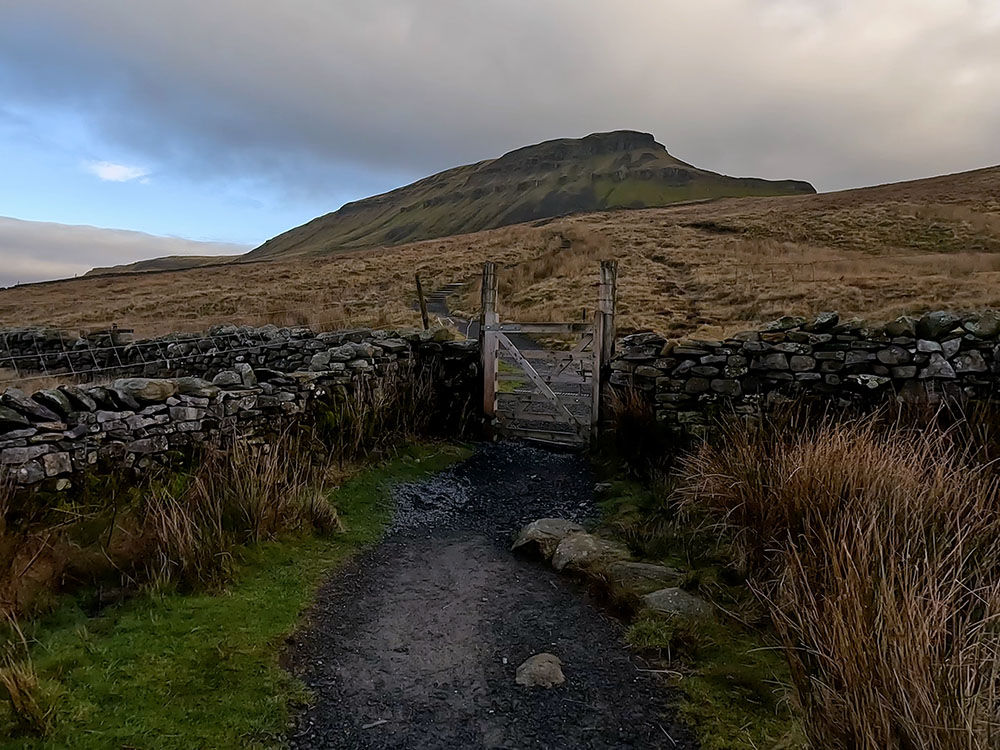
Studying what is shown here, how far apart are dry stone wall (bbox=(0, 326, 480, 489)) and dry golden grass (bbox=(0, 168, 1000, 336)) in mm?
7400

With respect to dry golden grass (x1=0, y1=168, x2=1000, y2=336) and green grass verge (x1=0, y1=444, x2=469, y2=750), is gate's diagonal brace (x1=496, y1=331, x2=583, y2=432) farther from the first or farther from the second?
dry golden grass (x1=0, y1=168, x2=1000, y2=336)

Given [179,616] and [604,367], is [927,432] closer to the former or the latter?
[604,367]

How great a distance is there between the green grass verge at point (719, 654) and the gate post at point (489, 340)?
4562 mm

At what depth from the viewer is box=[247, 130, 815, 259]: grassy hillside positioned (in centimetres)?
12319

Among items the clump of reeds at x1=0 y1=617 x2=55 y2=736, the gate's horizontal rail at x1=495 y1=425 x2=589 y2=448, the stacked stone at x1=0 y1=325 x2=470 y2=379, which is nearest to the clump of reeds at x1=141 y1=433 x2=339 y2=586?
the clump of reeds at x1=0 y1=617 x2=55 y2=736

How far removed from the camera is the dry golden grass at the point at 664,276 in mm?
19672

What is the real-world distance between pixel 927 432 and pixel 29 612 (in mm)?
7214

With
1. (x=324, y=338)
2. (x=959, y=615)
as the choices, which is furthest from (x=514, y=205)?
(x=959, y=615)

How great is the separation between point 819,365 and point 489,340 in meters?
4.64

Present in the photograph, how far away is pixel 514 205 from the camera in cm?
12838

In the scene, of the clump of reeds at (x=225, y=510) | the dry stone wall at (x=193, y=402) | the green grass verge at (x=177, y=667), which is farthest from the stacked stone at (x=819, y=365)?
the green grass verge at (x=177, y=667)

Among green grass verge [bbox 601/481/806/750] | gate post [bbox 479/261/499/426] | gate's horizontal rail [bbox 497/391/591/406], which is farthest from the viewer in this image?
gate's horizontal rail [bbox 497/391/591/406]

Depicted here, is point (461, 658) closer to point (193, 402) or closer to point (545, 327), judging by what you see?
point (193, 402)

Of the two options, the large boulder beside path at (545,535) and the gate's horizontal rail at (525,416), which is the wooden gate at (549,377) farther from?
the large boulder beside path at (545,535)
